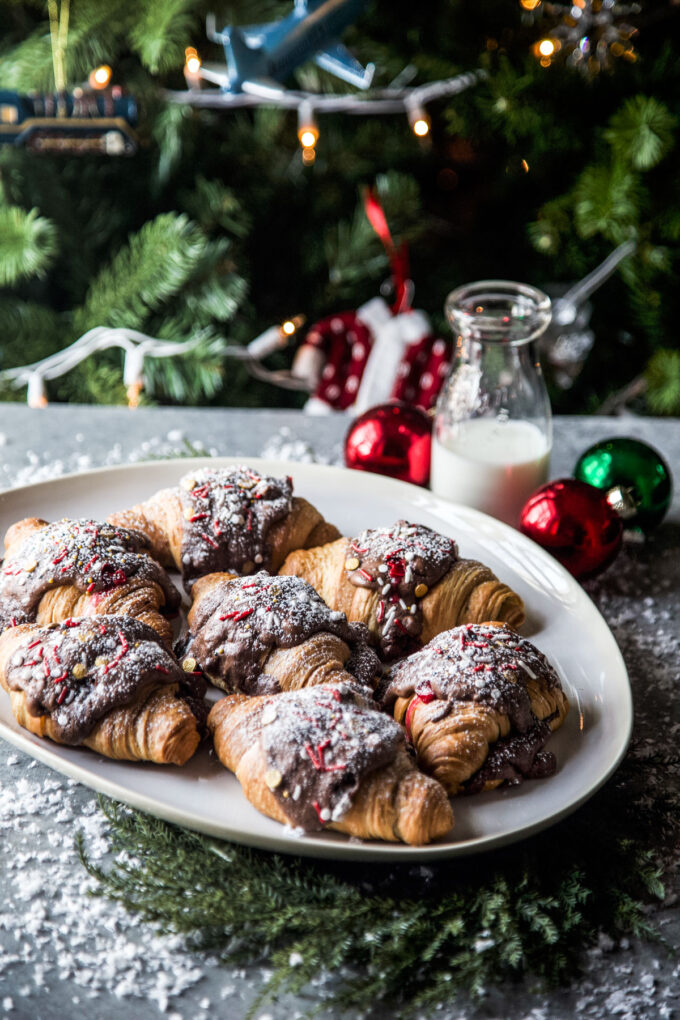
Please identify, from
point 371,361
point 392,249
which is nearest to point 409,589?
point 371,361

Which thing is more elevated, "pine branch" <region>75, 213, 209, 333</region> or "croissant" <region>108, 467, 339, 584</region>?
"pine branch" <region>75, 213, 209, 333</region>

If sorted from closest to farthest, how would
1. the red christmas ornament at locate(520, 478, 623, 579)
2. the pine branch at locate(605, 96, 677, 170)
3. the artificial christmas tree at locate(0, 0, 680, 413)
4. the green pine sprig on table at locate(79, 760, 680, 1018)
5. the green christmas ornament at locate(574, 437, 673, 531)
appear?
the green pine sprig on table at locate(79, 760, 680, 1018) → the red christmas ornament at locate(520, 478, 623, 579) → the green christmas ornament at locate(574, 437, 673, 531) → the pine branch at locate(605, 96, 677, 170) → the artificial christmas tree at locate(0, 0, 680, 413)

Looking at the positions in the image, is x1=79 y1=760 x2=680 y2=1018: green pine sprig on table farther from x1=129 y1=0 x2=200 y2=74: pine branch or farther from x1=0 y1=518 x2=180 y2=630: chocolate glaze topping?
x1=129 y1=0 x2=200 y2=74: pine branch

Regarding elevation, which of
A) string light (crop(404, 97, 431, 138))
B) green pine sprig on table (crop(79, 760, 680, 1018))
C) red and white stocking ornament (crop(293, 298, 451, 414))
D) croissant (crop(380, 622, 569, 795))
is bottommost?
green pine sprig on table (crop(79, 760, 680, 1018))

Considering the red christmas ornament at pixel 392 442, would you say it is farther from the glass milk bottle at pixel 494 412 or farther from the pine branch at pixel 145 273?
the pine branch at pixel 145 273

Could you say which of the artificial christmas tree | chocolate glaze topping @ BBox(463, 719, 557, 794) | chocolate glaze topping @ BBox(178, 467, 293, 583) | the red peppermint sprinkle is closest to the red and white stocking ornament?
the artificial christmas tree

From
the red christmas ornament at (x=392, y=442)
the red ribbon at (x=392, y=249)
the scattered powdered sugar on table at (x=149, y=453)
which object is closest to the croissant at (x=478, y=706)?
the red christmas ornament at (x=392, y=442)

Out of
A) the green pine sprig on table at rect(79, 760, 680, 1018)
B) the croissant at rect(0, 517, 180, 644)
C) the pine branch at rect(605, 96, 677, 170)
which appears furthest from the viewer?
the pine branch at rect(605, 96, 677, 170)

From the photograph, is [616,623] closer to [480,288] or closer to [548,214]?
[480,288]

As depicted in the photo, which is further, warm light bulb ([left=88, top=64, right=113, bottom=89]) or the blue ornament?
warm light bulb ([left=88, top=64, right=113, bottom=89])
